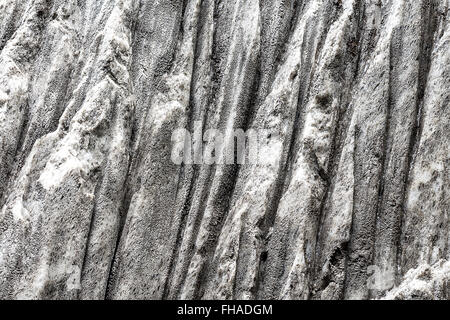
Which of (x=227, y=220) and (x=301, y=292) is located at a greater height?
(x=227, y=220)

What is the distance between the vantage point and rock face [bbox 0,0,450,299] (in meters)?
Result: 7.05

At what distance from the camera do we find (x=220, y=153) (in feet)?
25.5

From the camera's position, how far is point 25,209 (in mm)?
7281

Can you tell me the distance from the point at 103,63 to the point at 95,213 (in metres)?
2.05

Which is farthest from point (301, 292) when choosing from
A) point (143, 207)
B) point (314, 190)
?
point (143, 207)

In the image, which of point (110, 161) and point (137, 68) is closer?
point (110, 161)

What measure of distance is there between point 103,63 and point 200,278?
3155mm

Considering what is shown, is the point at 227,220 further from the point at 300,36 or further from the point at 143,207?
the point at 300,36

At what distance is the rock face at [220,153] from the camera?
7055 millimetres
